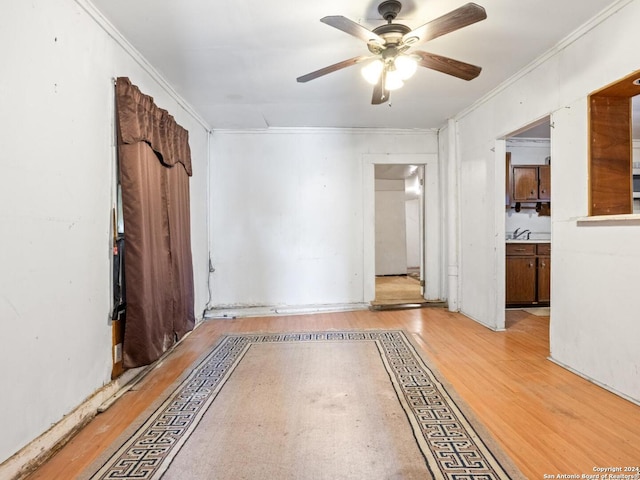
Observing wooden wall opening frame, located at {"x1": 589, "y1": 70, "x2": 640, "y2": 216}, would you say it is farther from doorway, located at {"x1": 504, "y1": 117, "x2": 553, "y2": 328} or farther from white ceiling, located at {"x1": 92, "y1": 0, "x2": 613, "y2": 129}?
doorway, located at {"x1": 504, "y1": 117, "x2": 553, "y2": 328}

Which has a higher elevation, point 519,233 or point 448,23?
point 448,23

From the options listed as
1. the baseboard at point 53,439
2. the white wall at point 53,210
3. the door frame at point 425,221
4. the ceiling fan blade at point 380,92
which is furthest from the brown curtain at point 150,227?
the door frame at point 425,221

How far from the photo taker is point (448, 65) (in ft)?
7.14

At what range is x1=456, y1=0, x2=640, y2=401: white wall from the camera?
6.70 feet

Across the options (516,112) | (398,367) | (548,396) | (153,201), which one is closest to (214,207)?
(153,201)

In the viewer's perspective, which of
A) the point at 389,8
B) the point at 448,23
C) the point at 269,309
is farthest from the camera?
the point at 269,309

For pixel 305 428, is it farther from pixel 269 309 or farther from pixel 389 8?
pixel 269 309

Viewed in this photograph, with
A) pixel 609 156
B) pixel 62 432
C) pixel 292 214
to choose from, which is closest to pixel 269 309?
pixel 292 214

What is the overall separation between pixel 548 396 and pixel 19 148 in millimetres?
3292

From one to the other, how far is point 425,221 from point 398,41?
10.4 feet

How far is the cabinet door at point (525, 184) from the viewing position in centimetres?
469

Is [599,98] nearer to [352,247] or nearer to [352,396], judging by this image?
[352,396]

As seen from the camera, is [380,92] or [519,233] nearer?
[380,92]

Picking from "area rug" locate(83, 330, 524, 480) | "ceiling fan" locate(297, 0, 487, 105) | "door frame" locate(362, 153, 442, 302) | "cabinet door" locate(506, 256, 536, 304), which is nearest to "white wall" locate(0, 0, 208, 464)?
"area rug" locate(83, 330, 524, 480)
